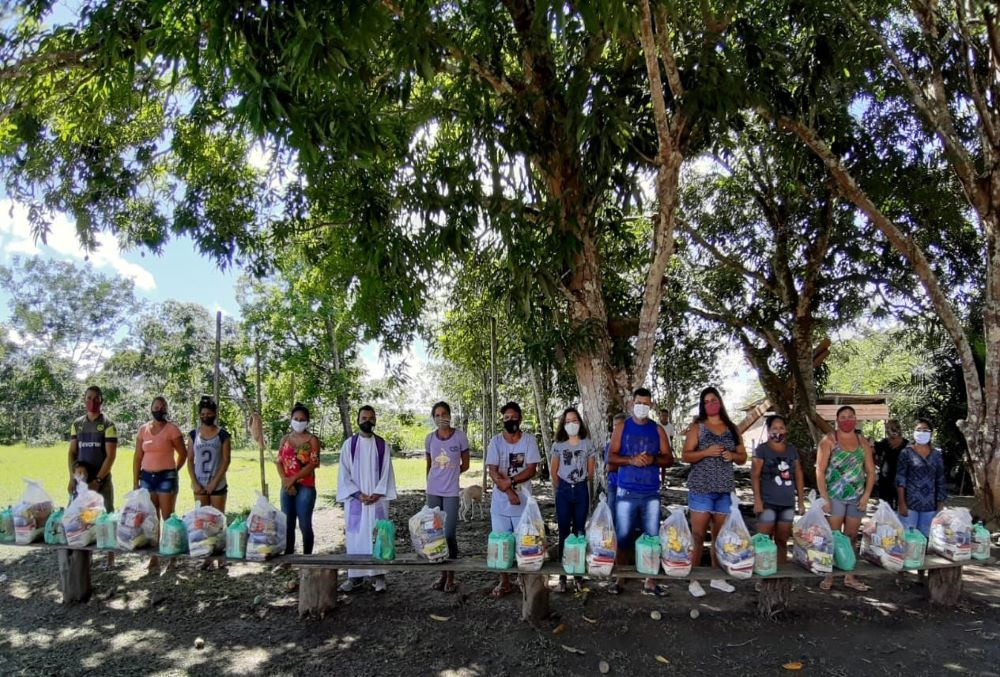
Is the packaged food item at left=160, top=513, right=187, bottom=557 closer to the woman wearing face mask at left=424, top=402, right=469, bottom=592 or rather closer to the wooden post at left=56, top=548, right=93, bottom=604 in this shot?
the wooden post at left=56, top=548, right=93, bottom=604

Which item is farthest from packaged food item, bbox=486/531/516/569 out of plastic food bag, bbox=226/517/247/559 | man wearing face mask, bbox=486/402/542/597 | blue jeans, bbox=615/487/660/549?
plastic food bag, bbox=226/517/247/559

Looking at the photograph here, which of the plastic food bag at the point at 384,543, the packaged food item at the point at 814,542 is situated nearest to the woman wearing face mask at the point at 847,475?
the packaged food item at the point at 814,542

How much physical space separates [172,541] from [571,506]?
3168 mm

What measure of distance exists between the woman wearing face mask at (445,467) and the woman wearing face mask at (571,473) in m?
0.83

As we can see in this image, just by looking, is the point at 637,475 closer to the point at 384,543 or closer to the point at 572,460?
the point at 572,460

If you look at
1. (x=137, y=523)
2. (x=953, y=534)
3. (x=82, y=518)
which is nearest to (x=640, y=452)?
(x=953, y=534)

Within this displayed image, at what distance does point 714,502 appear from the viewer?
16.3 ft

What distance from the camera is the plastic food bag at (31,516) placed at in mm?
5250

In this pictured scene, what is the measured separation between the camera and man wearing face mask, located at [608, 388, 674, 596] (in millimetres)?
4973

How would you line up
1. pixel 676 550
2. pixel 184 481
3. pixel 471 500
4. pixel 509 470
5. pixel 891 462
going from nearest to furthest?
pixel 676 550 → pixel 509 470 → pixel 891 462 → pixel 471 500 → pixel 184 481

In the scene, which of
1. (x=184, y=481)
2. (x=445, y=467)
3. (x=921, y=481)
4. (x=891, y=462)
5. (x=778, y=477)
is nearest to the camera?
(x=778, y=477)

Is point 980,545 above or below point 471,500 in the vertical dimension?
above

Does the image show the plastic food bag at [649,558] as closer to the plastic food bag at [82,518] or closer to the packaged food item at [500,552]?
the packaged food item at [500,552]

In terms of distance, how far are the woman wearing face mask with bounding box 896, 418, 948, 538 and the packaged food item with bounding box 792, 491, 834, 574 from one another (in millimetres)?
1597
